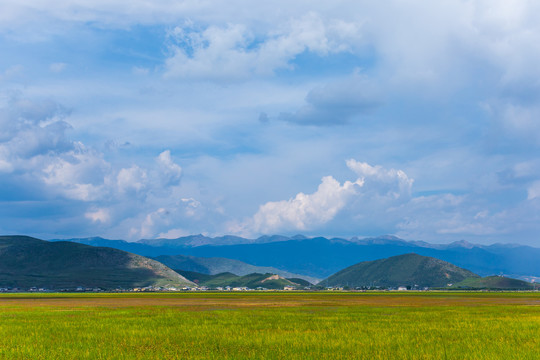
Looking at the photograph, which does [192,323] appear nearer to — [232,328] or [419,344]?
[232,328]

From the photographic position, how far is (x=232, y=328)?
212ft

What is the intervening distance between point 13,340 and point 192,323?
81.5ft

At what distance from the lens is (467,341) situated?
5091 centimetres

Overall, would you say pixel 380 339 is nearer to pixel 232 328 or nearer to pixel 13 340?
pixel 232 328

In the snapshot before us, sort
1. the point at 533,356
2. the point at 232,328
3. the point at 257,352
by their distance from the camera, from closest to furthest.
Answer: the point at 533,356
the point at 257,352
the point at 232,328

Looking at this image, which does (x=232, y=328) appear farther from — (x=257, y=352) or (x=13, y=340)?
(x=13, y=340)

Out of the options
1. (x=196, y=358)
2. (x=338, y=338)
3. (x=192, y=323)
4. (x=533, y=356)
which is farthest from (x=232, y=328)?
(x=533, y=356)

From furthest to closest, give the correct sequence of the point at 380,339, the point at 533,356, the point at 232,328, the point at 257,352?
the point at 232,328 → the point at 380,339 → the point at 257,352 → the point at 533,356

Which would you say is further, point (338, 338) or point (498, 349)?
point (338, 338)

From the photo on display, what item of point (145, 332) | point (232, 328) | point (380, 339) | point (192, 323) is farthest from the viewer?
point (192, 323)

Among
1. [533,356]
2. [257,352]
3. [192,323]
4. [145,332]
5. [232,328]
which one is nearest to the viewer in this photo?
[533,356]

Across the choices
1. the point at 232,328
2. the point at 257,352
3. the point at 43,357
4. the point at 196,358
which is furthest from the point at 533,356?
the point at 43,357

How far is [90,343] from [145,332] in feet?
32.1

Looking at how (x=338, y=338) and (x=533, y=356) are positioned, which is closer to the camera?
(x=533, y=356)
